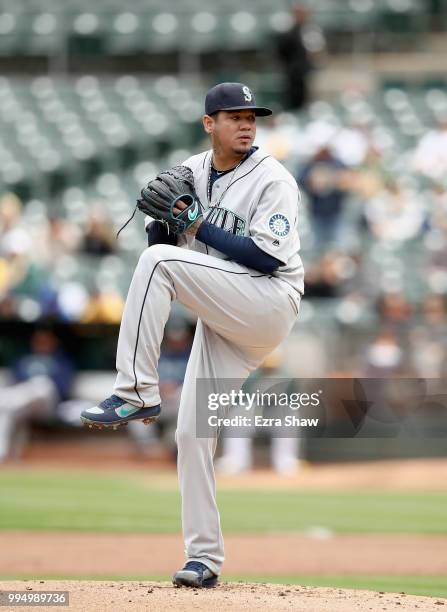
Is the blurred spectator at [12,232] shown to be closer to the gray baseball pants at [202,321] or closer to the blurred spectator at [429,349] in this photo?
the blurred spectator at [429,349]

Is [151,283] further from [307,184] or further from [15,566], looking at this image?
[307,184]

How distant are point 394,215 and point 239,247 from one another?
8.31m

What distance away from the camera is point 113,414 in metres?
4.39

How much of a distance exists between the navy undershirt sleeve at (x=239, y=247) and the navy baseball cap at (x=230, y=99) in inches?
19.2

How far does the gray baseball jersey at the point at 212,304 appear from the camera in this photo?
447 cm

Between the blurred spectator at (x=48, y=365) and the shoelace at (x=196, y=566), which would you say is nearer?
the shoelace at (x=196, y=566)

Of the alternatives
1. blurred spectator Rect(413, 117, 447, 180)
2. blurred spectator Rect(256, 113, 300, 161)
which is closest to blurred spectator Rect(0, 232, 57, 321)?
blurred spectator Rect(256, 113, 300, 161)

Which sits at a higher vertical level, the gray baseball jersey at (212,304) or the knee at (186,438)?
the gray baseball jersey at (212,304)

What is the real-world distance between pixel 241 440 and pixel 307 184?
3.07m

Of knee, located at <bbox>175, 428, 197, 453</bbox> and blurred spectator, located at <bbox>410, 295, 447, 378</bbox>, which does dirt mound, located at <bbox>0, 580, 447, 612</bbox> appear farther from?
blurred spectator, located at <bbox>410, 295, 447, 378</bbox>

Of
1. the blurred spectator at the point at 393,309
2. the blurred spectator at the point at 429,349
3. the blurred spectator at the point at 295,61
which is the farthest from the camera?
the blurred spectator at the point at 295,61

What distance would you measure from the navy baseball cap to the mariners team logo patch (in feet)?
1.46

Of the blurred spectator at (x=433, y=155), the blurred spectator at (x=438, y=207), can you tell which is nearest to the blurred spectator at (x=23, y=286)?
the blurred spectator at (x=438, y=207)

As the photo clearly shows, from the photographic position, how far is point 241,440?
11.5m
